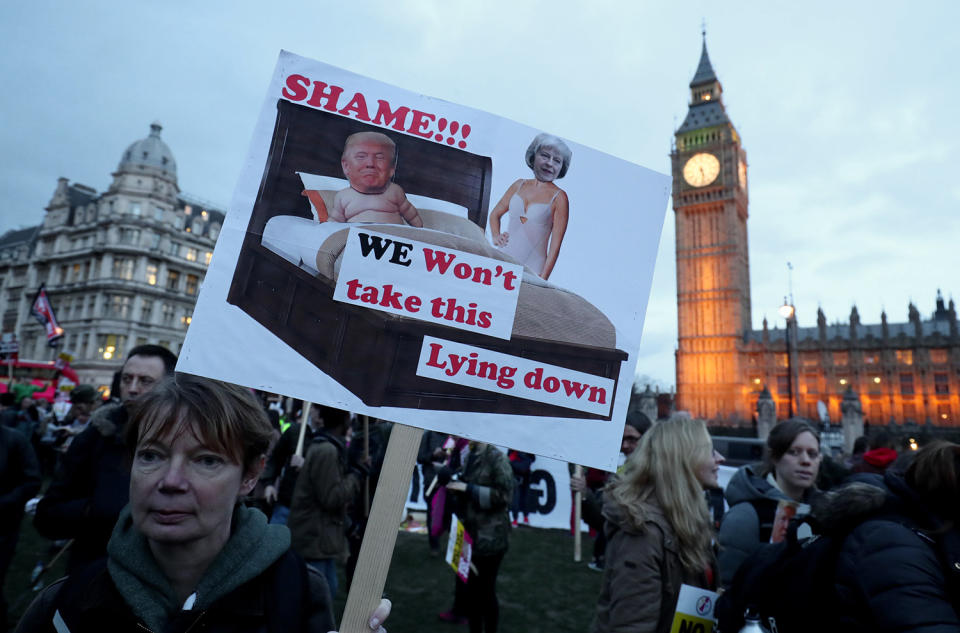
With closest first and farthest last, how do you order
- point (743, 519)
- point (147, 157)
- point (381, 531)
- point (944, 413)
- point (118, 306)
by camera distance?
point (381, 531) < point (743, 519) < point (118, 306) < point (147, 157) < point (944, 413)

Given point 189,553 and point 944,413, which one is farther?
point 944,413

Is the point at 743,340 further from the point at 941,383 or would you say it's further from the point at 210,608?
the point at 210,608

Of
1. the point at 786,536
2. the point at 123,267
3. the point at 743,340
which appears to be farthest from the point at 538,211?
the point at 743,340

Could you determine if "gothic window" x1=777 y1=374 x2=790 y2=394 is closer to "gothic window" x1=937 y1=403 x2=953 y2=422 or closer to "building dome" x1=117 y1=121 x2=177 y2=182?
"gothic window" x1=937 y1=403 x2=953 y2=422

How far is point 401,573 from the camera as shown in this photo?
6.93m

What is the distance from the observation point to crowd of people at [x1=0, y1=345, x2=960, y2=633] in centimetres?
139

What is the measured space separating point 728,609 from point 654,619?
0.31m

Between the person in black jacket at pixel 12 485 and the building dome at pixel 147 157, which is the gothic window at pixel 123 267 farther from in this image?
the person in black jacket at pixel 12 485

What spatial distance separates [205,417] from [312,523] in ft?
11.7

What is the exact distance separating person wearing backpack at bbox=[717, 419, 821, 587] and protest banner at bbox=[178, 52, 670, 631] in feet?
4.64

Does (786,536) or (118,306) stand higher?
(118,306)

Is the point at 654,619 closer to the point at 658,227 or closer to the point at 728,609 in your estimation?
the point at 728,609

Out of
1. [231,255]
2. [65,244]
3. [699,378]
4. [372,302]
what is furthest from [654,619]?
[699,378]

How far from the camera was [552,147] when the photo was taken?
2219 millimetres
